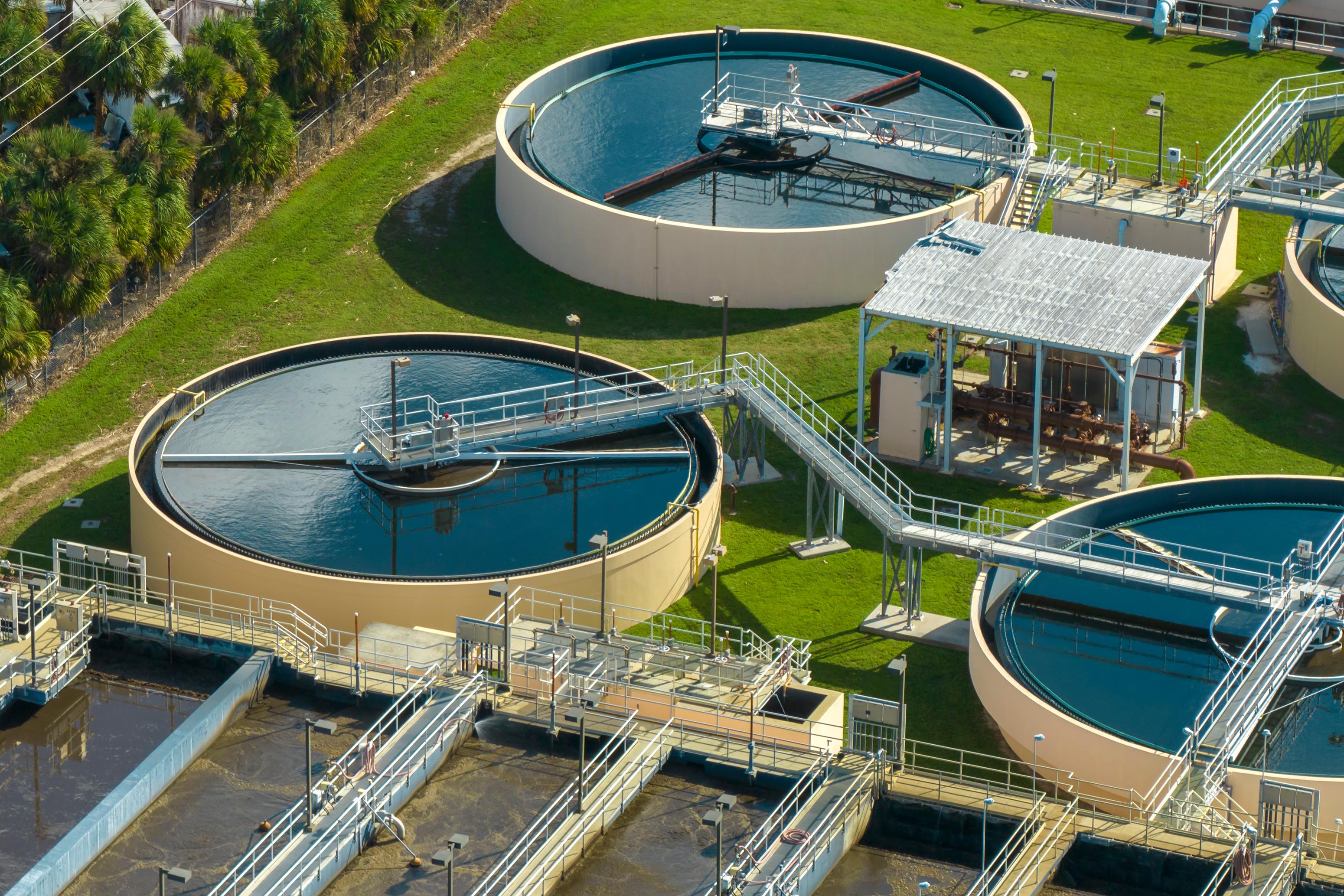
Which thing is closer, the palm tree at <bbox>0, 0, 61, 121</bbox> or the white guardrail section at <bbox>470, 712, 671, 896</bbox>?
the white guardrail section at <bbox>470, 712, 671, 896</bbox>

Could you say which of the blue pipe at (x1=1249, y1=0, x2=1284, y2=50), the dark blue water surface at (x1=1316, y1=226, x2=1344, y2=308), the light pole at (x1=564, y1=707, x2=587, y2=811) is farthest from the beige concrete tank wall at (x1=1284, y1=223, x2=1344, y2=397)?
the light pole at (x1=564, y1=707, x2=587, y2=811)

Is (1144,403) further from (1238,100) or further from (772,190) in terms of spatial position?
(1238,100)

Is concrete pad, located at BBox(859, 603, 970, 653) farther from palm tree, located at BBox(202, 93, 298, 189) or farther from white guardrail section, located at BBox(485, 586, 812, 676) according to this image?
palm tree, located at BBox(202, 93, 298, 189)

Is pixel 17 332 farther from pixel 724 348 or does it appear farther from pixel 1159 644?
pixel 1159 644

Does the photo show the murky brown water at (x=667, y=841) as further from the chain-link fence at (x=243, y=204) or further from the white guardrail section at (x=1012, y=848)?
the chain-link fence at (x=243, y=204)

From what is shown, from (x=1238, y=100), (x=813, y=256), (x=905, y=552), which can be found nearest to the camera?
(x=905, y=552)

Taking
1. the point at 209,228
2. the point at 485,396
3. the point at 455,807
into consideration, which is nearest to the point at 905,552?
the point at 485,396

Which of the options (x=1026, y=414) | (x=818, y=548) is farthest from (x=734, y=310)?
(x=818, y=548)

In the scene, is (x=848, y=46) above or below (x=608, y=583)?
above
